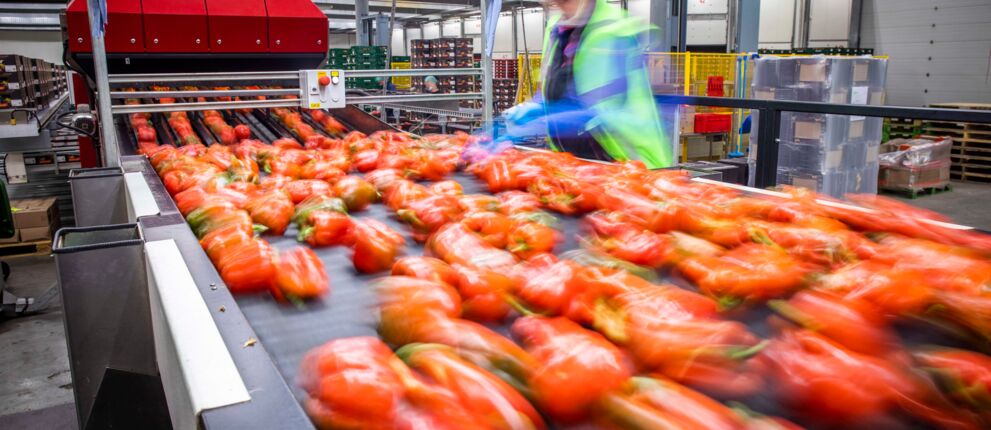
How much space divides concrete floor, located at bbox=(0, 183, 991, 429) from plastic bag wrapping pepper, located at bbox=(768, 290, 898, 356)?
13.0 feet

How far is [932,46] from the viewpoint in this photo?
496 inches

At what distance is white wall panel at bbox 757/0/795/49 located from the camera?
15.6 meters

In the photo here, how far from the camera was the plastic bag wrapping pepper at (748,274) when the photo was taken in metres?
1.17

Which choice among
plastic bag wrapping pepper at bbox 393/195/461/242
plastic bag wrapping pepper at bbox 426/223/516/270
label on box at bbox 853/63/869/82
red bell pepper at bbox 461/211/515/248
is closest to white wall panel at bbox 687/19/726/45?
label on box at bbox 853/63/869/82

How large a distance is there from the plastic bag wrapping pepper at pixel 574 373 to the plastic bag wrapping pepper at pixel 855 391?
217 mm

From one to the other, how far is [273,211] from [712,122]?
9.42 metres

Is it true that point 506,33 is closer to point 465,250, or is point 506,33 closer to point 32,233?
point 32,233

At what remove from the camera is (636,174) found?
2043 millimetres

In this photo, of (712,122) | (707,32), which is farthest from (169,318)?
(707,32)

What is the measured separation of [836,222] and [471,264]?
0.87 metres

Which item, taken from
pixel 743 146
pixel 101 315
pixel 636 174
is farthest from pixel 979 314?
pixel 743 146

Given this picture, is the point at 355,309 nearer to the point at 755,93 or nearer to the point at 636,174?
the point at 636,174

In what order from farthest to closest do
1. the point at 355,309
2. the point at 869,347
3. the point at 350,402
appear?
1. the point at 355,309
2. the point at 869,347
3. the point at 350,402

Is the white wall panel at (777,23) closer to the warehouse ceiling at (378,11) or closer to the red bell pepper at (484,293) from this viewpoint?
the warehouse ceiling at (378,11)
